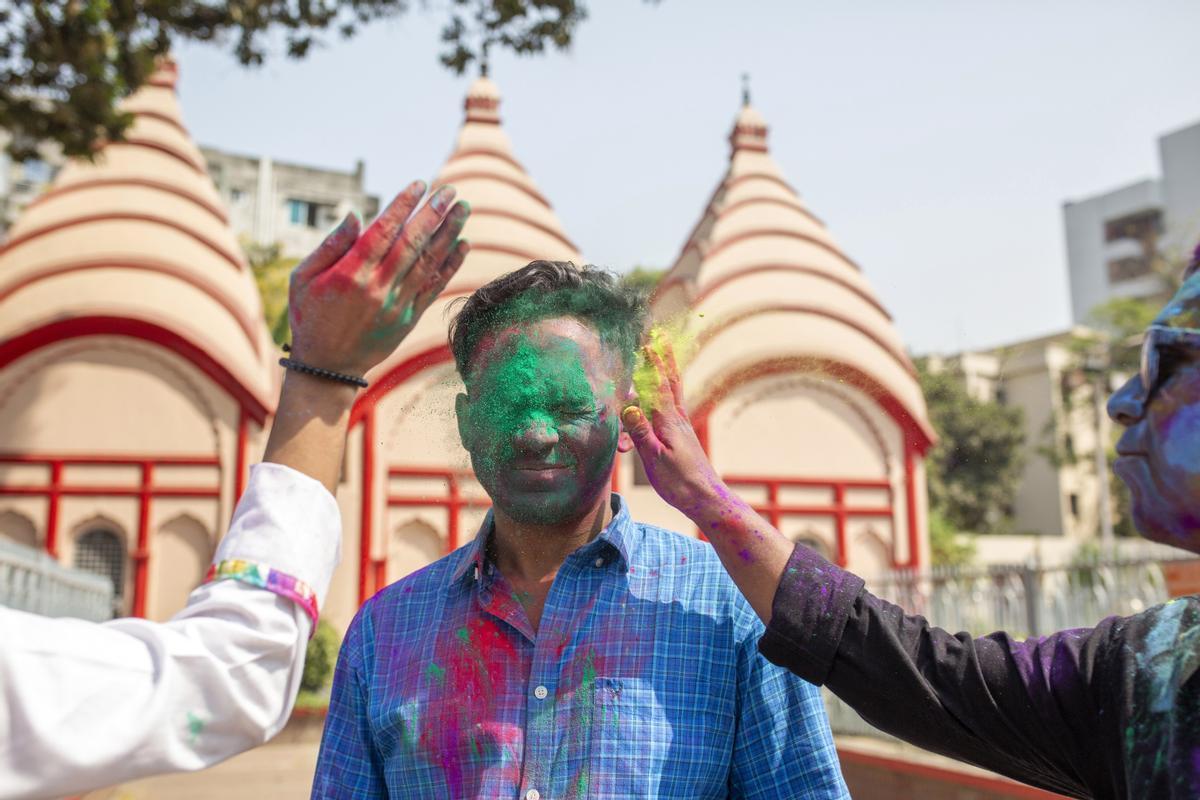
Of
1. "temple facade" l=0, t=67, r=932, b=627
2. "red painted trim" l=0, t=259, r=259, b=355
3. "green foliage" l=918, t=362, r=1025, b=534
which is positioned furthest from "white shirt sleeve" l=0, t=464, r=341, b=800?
"green foliage" l=918, t=362, r=1025, b=534

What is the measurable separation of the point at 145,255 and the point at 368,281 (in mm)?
12023

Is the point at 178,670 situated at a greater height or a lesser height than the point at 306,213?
lesser

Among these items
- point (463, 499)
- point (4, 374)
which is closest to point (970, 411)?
point (4, 374)

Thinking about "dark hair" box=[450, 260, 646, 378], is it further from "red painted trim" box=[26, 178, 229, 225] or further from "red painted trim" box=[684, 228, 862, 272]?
"red painted trim" box=[26, 178, 229, 225]

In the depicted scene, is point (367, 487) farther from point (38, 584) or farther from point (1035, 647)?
point (1035, 647)

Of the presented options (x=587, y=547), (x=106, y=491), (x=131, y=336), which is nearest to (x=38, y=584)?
(x=106, y=491)

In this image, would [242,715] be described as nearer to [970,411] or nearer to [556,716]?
[556,716]

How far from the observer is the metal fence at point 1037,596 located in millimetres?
7238

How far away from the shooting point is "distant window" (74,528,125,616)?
37.8 ft

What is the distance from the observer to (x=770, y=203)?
1423cm

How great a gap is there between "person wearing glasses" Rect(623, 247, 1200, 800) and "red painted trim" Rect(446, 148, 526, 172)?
41.1ft

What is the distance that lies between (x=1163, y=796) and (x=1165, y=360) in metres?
0.53

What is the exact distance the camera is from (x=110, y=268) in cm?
1188

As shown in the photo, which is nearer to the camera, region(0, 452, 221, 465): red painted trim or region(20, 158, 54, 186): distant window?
region(0, 452, 221, 465): red painted trim
